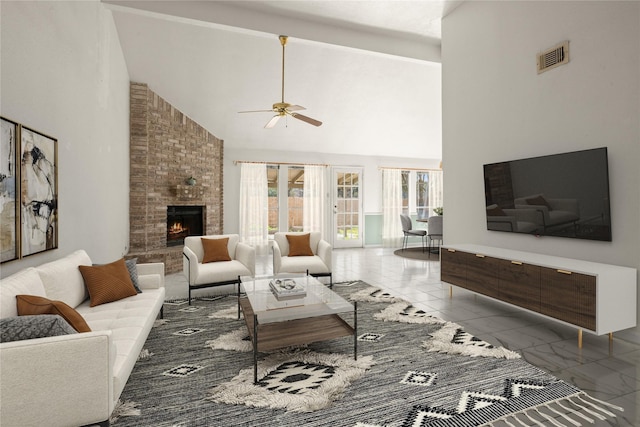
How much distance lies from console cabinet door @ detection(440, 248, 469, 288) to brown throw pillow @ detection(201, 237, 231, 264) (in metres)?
2.77

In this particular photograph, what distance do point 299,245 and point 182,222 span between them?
2718 mm

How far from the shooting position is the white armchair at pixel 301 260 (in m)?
4.28

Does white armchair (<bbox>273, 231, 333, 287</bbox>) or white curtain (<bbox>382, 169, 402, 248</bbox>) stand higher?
white curtain (<bbox>382, 169, 402, 248</bbox>)

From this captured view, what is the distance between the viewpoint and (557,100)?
10.2ft

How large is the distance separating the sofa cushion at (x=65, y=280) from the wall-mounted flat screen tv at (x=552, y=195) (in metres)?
4.11

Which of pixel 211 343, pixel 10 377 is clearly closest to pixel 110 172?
pixel 211 343

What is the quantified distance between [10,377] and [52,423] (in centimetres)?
28

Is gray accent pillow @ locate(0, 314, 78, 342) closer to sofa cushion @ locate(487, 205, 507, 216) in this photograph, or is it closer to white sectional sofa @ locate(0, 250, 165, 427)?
white sectional sofa @ locate(0, 250, 165, 427)

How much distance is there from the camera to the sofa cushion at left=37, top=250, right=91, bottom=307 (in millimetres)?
2162

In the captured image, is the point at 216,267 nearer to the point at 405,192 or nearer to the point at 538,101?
the point at 538,101

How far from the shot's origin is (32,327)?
1511 mm

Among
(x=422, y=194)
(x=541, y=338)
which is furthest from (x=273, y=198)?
(x=541, y=338)

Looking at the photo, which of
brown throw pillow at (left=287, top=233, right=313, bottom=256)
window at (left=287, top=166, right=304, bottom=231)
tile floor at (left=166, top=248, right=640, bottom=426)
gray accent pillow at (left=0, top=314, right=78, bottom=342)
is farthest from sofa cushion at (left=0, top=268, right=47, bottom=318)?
window at (left=287, top=166, right=304, bottom=231)

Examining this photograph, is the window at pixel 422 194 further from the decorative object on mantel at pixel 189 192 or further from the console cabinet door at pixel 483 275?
the decorative object on mantel at pixel 189 192
